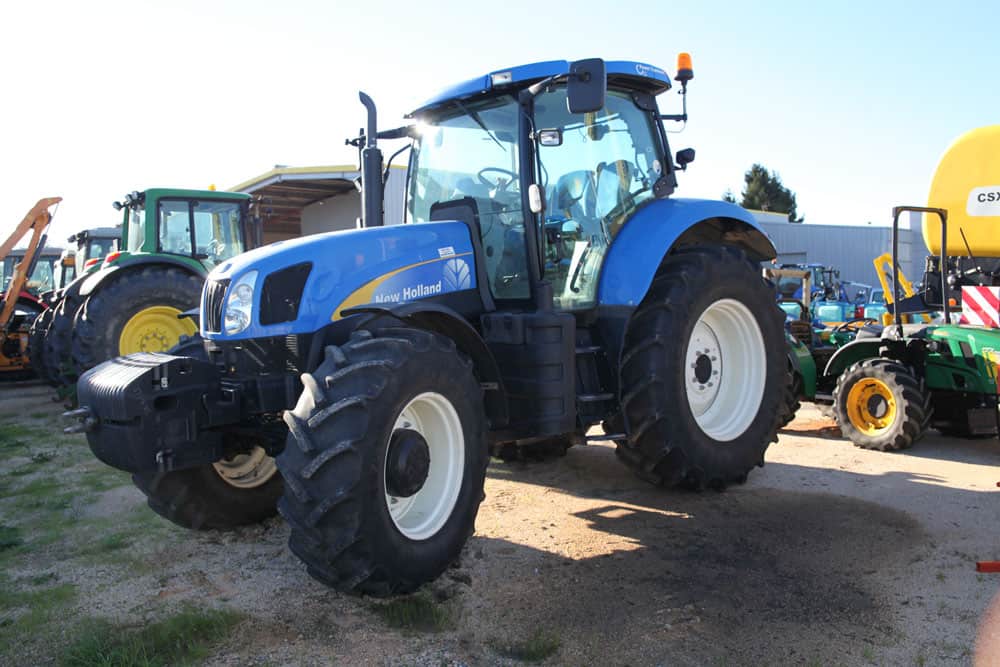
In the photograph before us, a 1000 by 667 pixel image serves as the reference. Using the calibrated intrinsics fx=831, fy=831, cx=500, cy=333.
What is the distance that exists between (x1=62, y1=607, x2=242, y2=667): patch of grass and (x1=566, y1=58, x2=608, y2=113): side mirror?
2.69 meters

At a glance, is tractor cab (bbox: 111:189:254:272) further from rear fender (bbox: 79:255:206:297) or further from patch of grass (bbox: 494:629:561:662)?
patch of grass (bbox: 494:629:561:662)

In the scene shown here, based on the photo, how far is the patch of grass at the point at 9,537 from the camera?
4.30 meters

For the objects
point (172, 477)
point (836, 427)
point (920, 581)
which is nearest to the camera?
point (920, 581)

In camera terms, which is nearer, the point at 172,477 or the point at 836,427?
the point at 172,477

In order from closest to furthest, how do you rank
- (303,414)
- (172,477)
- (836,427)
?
(303,414)
(172,477)
(836,427)

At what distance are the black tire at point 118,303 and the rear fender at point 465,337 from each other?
5.44 meters

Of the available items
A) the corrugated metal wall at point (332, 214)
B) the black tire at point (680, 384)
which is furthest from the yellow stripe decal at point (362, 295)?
the corrugated metal wall at point (332, 214)

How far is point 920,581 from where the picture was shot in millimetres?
3676

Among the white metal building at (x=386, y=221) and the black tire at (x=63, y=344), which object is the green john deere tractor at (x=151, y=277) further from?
the white metal building at (x=386, y=221)

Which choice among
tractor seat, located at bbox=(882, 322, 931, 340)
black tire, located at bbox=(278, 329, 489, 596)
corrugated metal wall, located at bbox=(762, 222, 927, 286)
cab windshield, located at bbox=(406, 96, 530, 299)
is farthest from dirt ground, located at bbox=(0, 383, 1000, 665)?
Result: corrugated metal wall, located at bbox=(762, 222, 927, 286)

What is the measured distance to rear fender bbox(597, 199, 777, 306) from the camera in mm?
4523

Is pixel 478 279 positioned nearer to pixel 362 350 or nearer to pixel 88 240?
pixel 362 350

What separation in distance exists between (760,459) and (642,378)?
48.3 inches

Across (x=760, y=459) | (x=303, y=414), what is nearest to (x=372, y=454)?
(x=303, y=414)
